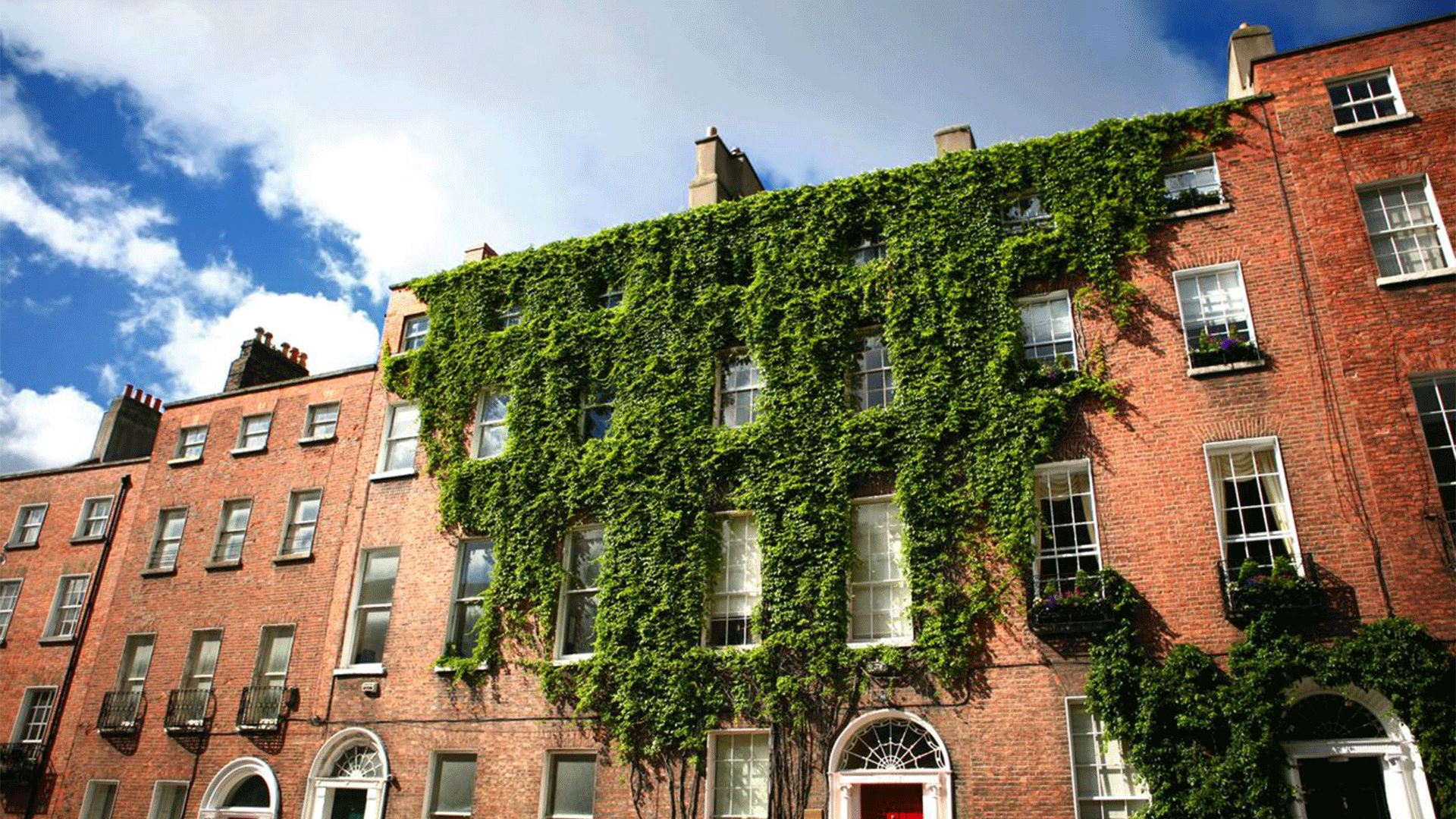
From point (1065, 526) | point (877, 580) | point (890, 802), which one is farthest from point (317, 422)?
point (1065, 526)

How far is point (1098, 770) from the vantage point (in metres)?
14.7

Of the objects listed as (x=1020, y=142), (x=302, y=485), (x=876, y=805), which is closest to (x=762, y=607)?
(x=876, y=805)

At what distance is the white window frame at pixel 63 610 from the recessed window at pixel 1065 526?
25.1 m

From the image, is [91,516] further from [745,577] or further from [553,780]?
[745,577]

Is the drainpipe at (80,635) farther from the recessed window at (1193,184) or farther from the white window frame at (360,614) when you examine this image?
the recessed window at (1193,184)

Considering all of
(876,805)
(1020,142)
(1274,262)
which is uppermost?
(1020,142)

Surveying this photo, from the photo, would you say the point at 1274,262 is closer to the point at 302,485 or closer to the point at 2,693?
the point at 302,485

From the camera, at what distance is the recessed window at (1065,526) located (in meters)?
15.8

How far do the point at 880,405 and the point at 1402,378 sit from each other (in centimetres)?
821

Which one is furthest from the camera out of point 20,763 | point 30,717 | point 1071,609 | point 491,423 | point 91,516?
point 91,516

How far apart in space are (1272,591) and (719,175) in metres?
14.6

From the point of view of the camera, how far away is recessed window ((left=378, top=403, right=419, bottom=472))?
2261 centimetres

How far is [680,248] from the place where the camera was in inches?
835

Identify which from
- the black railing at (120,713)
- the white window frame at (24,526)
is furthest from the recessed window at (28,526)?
the black railing at (120,713)
